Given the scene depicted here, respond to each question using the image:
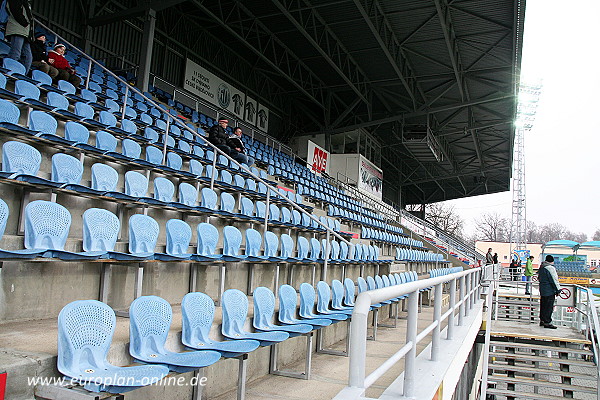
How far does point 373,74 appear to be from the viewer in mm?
17953

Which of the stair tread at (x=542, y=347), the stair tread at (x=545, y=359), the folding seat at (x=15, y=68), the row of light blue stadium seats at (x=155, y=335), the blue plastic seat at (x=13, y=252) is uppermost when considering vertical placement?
the folding seat at (x=15, y=68)

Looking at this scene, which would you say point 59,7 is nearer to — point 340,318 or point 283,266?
point 283,266

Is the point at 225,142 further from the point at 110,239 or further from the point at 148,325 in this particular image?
the point at 148,325

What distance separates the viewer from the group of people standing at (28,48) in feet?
23.9

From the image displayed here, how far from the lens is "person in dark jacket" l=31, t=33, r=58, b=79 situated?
7.69m

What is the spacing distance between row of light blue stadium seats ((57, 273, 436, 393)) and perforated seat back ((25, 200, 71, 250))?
1.06 metres

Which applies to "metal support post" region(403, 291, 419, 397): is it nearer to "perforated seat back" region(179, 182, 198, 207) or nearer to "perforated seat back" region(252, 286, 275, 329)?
"perforated seat back" region(252, 286, 275, 329)

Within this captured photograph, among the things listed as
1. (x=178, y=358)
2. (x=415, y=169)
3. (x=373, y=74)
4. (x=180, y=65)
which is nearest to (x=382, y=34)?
(x=373, y=74)

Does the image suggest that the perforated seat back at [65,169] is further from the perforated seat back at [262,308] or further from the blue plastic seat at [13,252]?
the perforated seat back at [262,308]

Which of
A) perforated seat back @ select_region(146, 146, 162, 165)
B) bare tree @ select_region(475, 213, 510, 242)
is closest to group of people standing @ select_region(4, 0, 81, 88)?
perforated seat back @ select_region(146, 146, 162, 165)

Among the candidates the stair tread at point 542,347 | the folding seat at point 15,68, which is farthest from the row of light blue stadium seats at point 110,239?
the stair tread at point 542,347

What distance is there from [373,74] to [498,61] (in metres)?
4.57

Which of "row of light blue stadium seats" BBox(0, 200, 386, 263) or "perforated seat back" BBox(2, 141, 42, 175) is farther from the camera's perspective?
"perforated seat back" BBox(2, 141, 42, 175)

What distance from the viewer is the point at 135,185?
5.06 m
